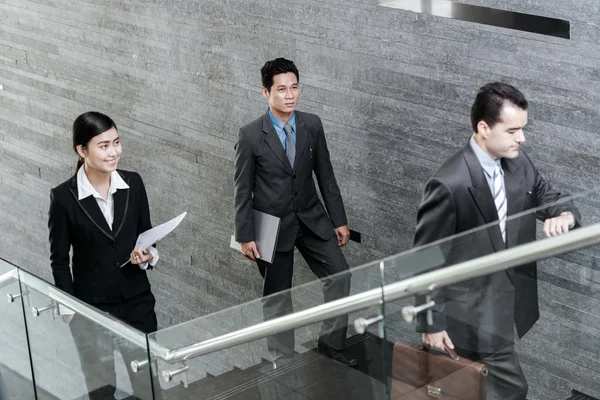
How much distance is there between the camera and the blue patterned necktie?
576 centimetres

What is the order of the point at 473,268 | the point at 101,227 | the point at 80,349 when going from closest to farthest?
the point at 473,268 < the point at 80,349 < the point at 101,227

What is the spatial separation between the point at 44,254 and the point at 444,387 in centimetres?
623

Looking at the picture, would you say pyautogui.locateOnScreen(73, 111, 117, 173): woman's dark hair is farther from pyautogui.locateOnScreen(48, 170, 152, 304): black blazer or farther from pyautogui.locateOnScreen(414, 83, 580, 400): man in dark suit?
pyautogui.locateOnScreen(414, 83, 580, 400): man in dark suit

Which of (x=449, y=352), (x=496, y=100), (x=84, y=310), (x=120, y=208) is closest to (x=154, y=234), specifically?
(x=120, y=208)

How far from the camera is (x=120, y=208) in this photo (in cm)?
519

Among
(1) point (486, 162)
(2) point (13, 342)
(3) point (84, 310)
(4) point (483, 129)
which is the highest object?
(4) point (483, 129)

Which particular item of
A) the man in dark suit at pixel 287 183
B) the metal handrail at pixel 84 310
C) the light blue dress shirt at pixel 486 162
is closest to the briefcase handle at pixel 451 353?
the light blue dress shirt at pixel 486 162

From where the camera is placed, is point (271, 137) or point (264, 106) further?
point (264, 106)

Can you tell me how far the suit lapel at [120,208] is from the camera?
5180mm

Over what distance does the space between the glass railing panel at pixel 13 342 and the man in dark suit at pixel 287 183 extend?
4.55ft

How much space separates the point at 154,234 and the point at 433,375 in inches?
76.5

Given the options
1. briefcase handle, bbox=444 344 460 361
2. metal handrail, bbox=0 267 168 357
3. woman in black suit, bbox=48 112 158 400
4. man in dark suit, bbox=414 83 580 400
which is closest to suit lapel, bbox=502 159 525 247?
man in dark suit, bbox=414 83 580 400

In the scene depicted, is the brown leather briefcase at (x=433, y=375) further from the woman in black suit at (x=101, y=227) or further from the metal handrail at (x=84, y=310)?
the woman in black suit at (x=101, y=227)

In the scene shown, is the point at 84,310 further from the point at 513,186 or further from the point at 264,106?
the point at 264,106
